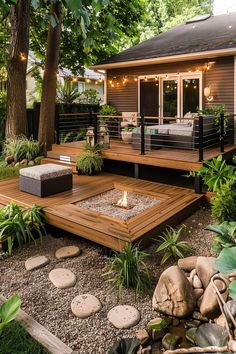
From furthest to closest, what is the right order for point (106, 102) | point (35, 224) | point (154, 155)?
point (106, 102)
point (154, 155)
point (35, 224)

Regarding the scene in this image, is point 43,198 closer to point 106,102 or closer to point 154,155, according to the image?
point 154,155

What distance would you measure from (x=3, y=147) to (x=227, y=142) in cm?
607

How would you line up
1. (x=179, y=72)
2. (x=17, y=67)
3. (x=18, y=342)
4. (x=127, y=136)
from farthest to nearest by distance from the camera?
(x=179, y=72) → (x=17, y=67) → (x=127, y=136) → (x=18, y=342)

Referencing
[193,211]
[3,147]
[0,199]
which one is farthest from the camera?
[3,147]

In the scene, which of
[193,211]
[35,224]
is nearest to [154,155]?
[193,211]

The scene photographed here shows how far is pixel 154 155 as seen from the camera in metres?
6.32

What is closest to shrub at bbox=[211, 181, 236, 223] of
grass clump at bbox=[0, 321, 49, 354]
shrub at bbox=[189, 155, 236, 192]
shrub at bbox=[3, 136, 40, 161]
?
shrub at bbox=[189, 155, 236, 192]

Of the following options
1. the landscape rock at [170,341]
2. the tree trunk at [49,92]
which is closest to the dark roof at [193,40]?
the tree trunk at [49,92]

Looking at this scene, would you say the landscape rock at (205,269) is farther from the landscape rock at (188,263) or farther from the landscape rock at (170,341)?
the landscape rock at (170,341)

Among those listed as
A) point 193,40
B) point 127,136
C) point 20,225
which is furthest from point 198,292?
point 193,40

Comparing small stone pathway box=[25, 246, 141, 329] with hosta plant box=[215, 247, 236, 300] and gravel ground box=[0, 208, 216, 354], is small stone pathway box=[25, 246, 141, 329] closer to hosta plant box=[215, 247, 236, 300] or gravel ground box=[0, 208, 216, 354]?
gravel ground box=[0, 208, 216, 354]

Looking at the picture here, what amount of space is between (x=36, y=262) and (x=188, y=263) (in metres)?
1.81

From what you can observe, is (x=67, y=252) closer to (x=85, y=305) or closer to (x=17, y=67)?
(x=85, y=305)

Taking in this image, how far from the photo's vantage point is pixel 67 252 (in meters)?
4.04
